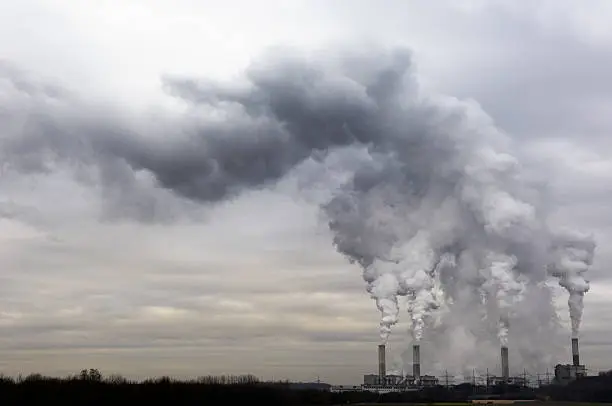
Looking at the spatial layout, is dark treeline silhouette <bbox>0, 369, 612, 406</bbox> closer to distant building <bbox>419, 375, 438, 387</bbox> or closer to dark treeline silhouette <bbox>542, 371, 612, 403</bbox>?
dark treeline silhouette <bbox>542, 371, 612, 403</bbox>

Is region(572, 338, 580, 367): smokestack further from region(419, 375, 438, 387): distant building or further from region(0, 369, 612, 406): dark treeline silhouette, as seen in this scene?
region(419, 375, 438, 387): distant building

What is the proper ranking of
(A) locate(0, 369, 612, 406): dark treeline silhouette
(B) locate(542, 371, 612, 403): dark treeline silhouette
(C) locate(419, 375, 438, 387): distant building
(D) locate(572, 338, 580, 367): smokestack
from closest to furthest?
(A) locate(0, 369, 612, 406): dark treeline silhouette < (B) locate(542, 371, 612, 403): dark treeline silhouette < (D) locate(572, 338, 580, 367): smokestack < (C) locate(419, 375, 438, 387): distant building

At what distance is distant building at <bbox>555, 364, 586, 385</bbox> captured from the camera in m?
168

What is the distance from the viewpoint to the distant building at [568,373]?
551ft

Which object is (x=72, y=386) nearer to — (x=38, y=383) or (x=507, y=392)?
(x=38, y=383)

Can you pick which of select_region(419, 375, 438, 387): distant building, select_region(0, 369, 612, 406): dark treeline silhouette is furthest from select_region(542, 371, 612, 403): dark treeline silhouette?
select_region(419, 375, 438, 387): distant building

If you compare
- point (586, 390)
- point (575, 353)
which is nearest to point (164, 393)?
point (586, 390)

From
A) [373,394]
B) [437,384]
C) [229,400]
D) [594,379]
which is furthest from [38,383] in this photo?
[437,384]

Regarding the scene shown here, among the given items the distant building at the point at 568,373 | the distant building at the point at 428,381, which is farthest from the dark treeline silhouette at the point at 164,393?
the distant building at the point at 428,381

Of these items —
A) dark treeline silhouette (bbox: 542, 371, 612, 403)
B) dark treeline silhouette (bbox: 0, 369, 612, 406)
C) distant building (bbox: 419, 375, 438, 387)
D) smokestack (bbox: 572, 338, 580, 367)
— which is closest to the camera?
dark treeline silhouette (bbox: 0, 369, 612, 406)

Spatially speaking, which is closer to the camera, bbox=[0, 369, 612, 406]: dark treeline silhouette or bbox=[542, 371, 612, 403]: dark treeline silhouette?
bbox=[0, 369, 612, 406]: dark treeline silhouette

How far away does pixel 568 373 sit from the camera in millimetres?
174125

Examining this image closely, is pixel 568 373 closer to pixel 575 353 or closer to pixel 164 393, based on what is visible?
pixel 575 353

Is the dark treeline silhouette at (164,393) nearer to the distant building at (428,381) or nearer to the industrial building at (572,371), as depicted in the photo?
the industrial building at (572,371)
